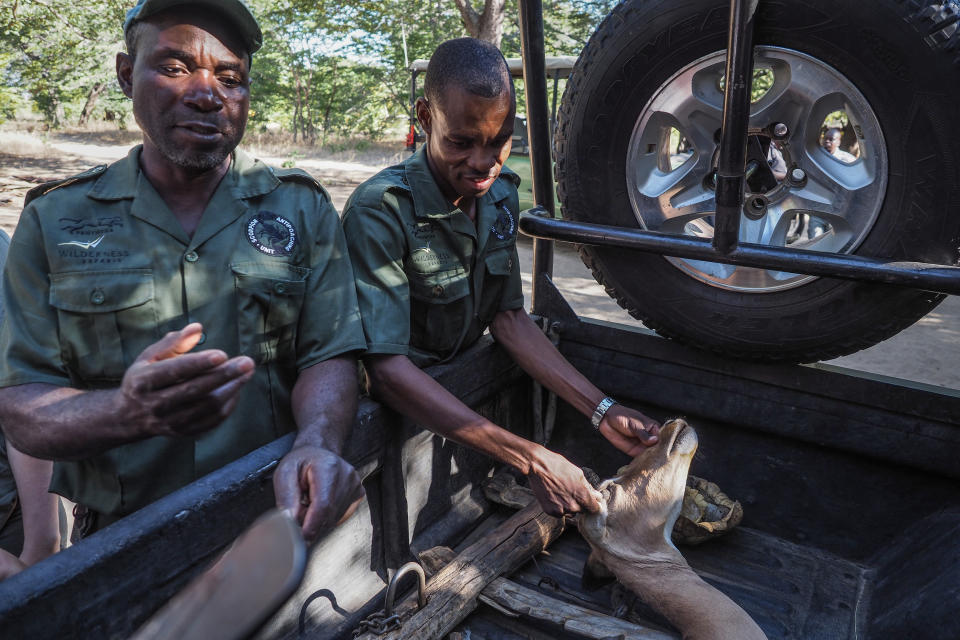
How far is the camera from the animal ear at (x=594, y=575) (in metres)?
1.84

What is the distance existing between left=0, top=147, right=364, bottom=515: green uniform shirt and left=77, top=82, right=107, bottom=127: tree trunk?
18240mm

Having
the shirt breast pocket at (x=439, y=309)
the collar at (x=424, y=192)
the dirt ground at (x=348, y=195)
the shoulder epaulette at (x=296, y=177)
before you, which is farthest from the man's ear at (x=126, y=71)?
the dirt ground at (x=348, y=195)

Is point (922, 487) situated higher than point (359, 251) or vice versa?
point (359, 251)

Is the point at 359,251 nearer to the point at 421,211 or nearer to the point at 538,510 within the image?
the point at 421,211

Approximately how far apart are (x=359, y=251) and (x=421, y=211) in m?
0.20

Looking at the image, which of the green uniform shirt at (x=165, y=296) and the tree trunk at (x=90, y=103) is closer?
the green uniform shirt at (x=165, y=296)

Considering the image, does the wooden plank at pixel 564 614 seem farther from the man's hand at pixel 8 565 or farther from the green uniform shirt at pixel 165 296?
the man's hand at pixel 8 565

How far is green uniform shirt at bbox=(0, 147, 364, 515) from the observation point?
4.62 ft

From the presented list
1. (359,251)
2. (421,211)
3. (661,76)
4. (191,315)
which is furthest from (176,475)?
(661,76)

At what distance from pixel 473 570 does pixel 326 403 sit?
564 mm

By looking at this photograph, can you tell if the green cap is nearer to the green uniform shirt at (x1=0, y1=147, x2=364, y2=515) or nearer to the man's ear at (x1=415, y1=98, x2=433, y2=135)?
the green uniform shirt at (x1=0, y1=147, x2=364, y2=515)

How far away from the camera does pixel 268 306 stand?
1.60 m

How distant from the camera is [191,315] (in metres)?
1.53

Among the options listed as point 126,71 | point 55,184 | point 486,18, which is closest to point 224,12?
point 126,71
